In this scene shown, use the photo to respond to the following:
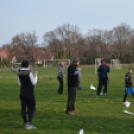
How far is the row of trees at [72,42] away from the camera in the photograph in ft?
231

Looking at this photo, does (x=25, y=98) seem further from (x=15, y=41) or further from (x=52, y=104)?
(x=15, y=41)

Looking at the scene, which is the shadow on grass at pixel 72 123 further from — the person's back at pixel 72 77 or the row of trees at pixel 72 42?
the row of trees at pixel 72 42

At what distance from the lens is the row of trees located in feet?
231

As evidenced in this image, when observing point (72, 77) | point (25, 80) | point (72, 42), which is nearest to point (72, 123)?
point (72, 77)

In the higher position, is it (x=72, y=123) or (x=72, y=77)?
(x=72, y=77)

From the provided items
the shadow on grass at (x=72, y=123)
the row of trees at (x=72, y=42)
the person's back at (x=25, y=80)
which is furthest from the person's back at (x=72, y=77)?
the row of trees at (x=72, y=42)

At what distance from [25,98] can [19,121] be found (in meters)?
1.22

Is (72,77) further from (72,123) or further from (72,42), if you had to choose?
(72,42)

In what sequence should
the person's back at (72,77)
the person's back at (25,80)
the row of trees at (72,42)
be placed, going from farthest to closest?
the row of trees at (72,42) < the person's back at (72,77) < the person's back at (25,80)

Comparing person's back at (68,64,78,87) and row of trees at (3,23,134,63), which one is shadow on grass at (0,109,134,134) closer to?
person's back at (68,64,78,87)

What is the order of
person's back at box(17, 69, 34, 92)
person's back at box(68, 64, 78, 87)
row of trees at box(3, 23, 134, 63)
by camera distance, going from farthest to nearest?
row of trees at box(3, 23, 134, 63) < person's back at box(68, 64, 78, 87) < person's back at box(17, 69, 34, 92)

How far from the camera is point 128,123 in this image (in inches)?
224

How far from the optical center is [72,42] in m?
73.3

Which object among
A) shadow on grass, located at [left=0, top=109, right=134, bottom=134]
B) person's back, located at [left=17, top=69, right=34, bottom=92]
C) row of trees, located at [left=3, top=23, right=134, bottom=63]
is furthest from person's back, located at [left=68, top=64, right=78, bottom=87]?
row of trees, located at [left=3, top=23, right=134, bottom=63]
